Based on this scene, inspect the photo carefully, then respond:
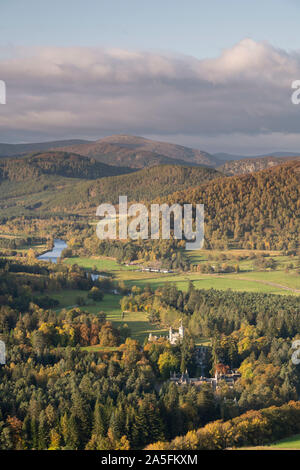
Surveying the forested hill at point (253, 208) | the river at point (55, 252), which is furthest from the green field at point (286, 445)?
the forested hill at point (253, 208)

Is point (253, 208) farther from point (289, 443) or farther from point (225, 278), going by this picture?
point (289, 443)

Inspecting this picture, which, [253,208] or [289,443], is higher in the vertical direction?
[253,208]

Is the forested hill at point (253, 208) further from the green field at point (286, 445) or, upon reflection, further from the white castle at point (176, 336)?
the green field at point (286, 445)

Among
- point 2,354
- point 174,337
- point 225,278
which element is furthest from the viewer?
point 225,278

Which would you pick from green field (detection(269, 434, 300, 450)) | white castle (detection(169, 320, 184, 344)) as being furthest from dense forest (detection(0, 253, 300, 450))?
white castle (detection(169, 320, 184, 344))

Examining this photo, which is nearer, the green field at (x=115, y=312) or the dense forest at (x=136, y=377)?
the dense forest at (x=136, y=377)

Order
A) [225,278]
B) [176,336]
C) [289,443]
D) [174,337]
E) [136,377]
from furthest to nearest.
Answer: [225,278]
[176,336]
[174,337]
[136,377]
[289,443]

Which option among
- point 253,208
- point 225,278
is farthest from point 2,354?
point 253,208
